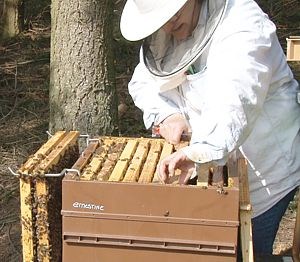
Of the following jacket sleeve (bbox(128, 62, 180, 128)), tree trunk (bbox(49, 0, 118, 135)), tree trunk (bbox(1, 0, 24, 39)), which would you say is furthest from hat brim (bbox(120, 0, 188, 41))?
tree trunk (bbox(1, 0, 24, 39))

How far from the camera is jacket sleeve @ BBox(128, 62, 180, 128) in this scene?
227cm

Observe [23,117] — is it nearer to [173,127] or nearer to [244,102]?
[173,127]

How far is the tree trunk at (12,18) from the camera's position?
703 centimetres

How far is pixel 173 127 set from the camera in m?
2.23

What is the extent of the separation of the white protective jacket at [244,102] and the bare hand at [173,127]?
0.8 inches

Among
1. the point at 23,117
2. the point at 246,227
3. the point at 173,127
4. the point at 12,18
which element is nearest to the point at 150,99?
the point at 173,127

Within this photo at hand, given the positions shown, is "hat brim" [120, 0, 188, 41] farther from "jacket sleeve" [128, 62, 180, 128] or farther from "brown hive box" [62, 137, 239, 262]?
"brown hive box" [62, 137, 239, 262]

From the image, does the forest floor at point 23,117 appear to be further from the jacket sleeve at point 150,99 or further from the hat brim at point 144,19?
the hat brim at point 144,19

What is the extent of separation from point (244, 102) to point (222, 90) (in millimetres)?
71

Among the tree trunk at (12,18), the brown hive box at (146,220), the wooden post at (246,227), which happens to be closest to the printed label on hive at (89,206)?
the brown hive box at (146,220)

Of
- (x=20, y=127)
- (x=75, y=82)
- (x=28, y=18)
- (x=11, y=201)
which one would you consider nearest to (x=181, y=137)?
(x=75, y=82)

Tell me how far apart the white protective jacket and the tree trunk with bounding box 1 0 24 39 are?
16.3ft

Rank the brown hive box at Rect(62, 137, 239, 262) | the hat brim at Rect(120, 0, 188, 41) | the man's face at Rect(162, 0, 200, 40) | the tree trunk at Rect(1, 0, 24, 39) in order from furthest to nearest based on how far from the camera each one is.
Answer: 1. the tree trunk at Rect(1, 0, 24, 39)
2. the man's face at Rect(162, 0, 200, 40)
3. the hat brim at Rect(120, 0, 188, 41)
4. the brown hive box at Rect(62, 137, 239, 262)

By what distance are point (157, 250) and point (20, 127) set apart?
142 inches
